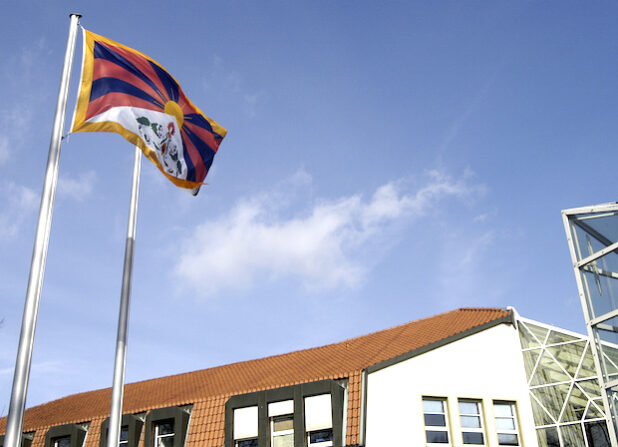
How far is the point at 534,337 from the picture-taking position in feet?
77.1

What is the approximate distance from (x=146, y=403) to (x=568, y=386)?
16081 millimetres

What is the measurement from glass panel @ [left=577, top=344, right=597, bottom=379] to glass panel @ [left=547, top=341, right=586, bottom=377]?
0.17 metres

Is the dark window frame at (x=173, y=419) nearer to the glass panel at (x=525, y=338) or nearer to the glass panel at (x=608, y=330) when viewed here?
the glass panel at (x=525, y=338)

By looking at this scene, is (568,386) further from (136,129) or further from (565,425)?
(136,129)

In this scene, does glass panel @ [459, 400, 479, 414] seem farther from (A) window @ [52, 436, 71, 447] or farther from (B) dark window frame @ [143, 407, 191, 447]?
(A) window @ [52, 436, 71, 447]

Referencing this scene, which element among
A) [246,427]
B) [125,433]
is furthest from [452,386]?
[125,433]

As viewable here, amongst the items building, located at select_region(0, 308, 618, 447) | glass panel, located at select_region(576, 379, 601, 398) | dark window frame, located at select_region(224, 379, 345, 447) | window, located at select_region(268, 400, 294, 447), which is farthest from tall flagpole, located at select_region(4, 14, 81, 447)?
glass panel, located at select_region(576, 379, 601, 398)

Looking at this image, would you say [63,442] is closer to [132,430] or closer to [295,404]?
[132,430]

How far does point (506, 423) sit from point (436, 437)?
2.91m

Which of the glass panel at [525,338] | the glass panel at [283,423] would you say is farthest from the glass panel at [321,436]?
the glass panel at [525,338]

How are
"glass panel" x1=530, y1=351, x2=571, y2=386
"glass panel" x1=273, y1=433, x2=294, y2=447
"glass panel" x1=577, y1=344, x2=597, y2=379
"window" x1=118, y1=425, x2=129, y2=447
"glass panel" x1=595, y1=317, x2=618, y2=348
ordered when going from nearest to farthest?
"glass panel" x1=595, y1=317, x2=618, y2=348 → "glass panel" x1=273, y1=433, x2=294, y2=447 → "glass panel" x1=577, y1=344, x2=597, y2=379 → "glass panel" x1=530, y1=351, x2=571, y2=386 → "window" x1=118, y1=425, x2=129, y2=447

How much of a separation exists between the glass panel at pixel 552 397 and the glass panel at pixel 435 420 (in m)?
3.86

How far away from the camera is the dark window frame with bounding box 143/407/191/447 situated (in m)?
22.7

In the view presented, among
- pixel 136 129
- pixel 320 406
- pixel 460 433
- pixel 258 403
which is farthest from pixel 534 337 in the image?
pixel 136 129
